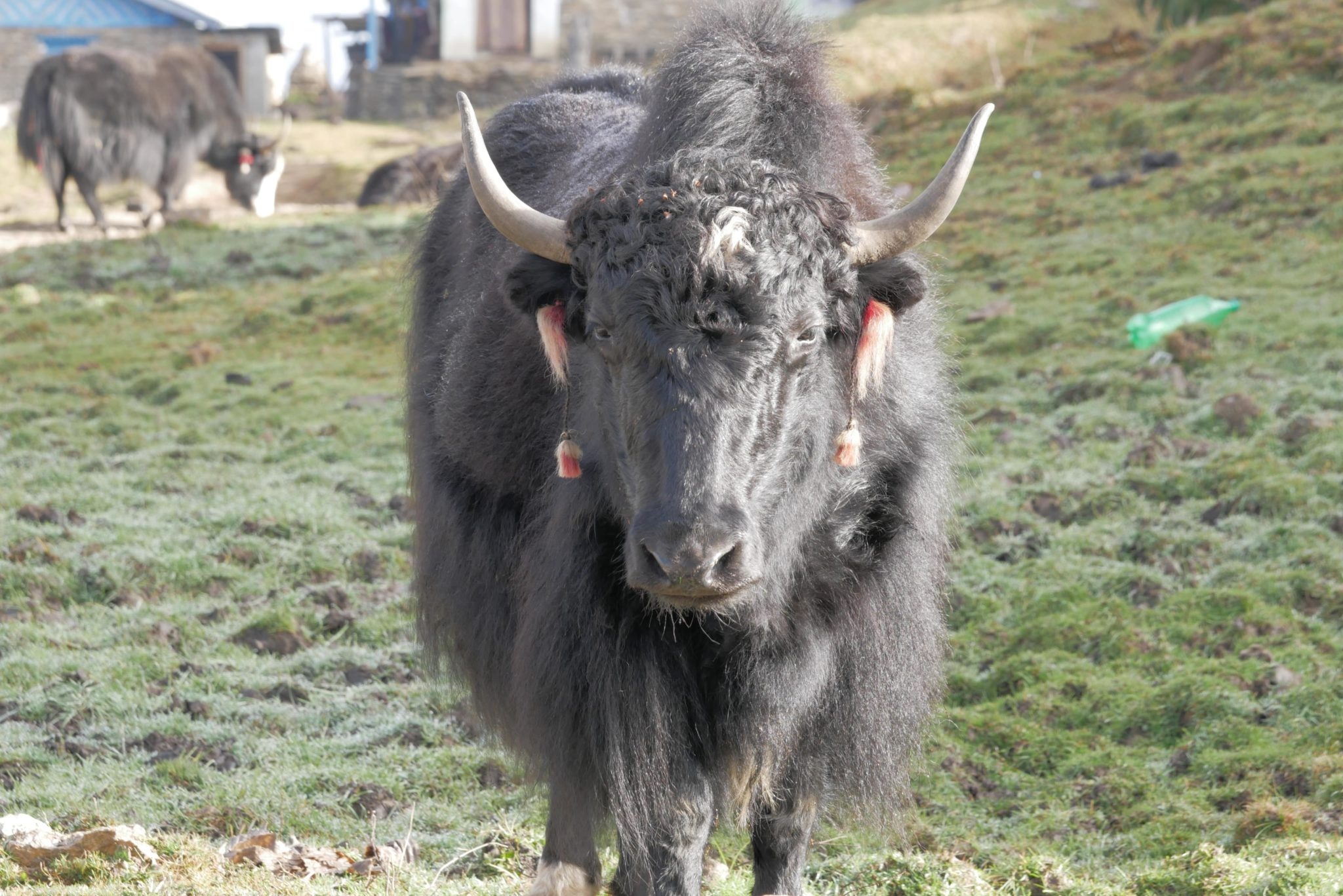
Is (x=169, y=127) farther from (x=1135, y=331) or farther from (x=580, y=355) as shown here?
(x=580, y=355)

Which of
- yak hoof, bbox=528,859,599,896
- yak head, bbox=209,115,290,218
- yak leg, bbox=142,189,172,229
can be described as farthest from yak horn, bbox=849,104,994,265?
yak head, bbox=209,115,290,218

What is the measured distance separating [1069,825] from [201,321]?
27.3 ft

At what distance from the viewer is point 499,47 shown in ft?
83.9

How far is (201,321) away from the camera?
33.6ft

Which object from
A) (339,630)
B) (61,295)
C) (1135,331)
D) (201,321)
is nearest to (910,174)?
(1135,331)

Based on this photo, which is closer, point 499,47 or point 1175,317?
point 1175,317

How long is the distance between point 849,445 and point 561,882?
135 centimetres

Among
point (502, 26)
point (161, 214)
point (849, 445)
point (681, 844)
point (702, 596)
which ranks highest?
point (502, 26)

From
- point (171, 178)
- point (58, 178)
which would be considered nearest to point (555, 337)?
point (58, 178)

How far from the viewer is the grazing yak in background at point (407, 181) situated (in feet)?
49.1

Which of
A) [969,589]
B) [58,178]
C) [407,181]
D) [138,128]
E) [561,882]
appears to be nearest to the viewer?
[561,882]

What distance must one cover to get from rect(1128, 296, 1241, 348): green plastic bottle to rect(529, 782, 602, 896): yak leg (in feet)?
16.1

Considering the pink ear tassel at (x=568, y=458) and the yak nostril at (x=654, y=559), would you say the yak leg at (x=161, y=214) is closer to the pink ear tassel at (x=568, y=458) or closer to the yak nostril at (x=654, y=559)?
the pink ear tassel at (x=568, y=458)

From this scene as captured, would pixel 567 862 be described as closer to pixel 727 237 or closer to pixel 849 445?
pixel 849 445
